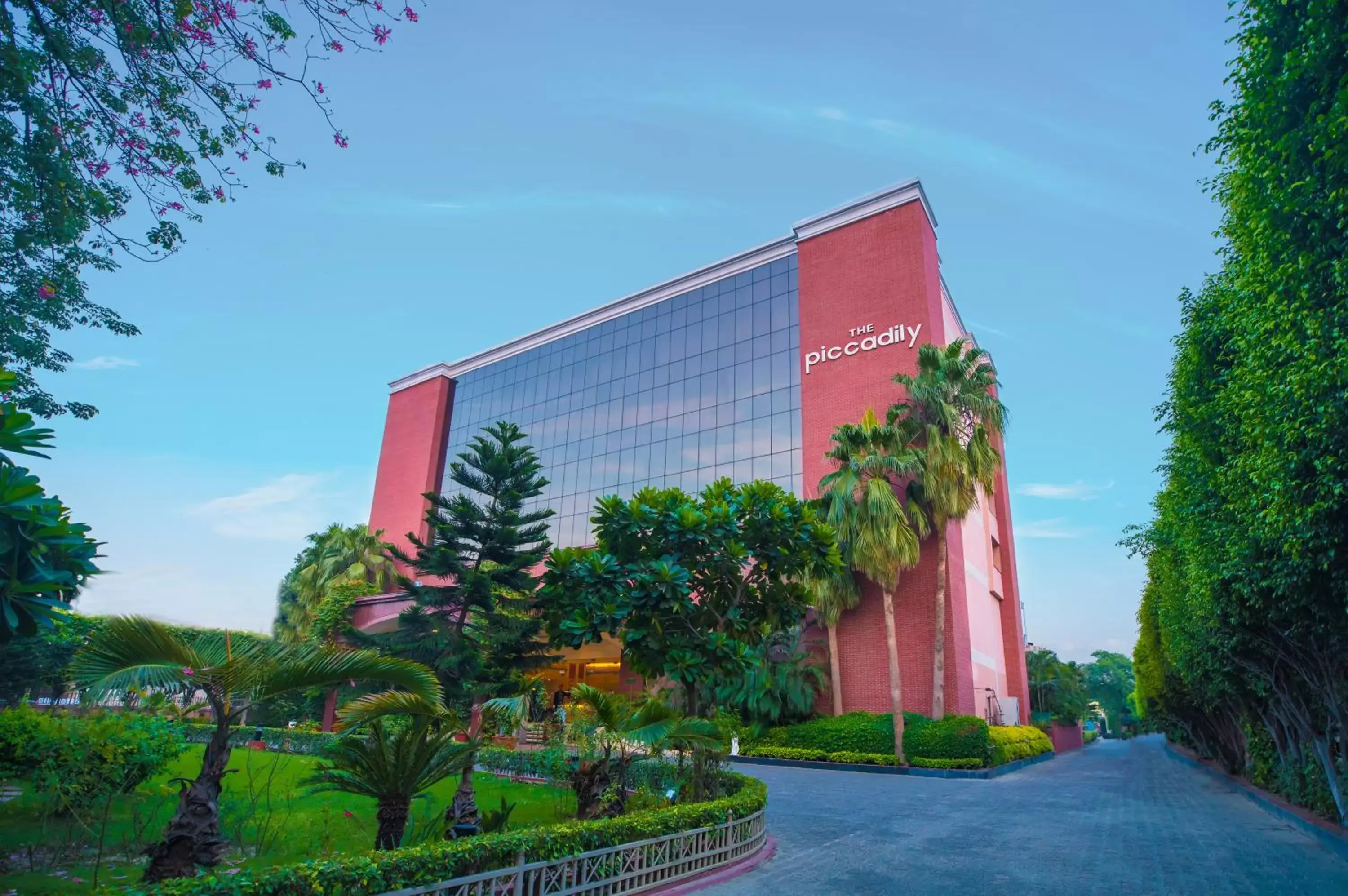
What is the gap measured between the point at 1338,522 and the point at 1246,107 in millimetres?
4337

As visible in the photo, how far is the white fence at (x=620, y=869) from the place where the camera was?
5969 mm

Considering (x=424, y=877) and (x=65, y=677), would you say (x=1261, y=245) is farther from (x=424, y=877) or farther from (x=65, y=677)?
(x=65, y=677)

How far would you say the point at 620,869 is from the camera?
736 cm

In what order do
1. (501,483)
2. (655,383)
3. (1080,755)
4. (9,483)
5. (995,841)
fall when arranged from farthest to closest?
(1080,755) → (655,383) → (501,483) → (995,841) → (9,483)

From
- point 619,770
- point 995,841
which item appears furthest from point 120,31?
point 995,841

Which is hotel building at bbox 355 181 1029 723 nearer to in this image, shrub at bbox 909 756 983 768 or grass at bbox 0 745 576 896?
shrub at bbox 909 756 983 768

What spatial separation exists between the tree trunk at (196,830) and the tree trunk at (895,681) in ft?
67.0

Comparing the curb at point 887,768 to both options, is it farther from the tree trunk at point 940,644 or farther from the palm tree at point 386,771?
the palm tree at point 386,771

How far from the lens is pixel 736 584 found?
11.4 meters

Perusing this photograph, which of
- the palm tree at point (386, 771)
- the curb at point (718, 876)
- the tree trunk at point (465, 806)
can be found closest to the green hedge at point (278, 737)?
the tree trunk at point (465, 806)

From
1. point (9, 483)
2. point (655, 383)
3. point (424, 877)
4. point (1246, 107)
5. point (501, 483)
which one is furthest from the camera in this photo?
point (655, 383)

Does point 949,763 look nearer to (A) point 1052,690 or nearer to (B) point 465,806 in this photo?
(B) point 465,806

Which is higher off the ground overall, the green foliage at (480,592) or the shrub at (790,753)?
the green foliage at (480,592)

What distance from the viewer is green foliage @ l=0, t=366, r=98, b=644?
13.9 ft
